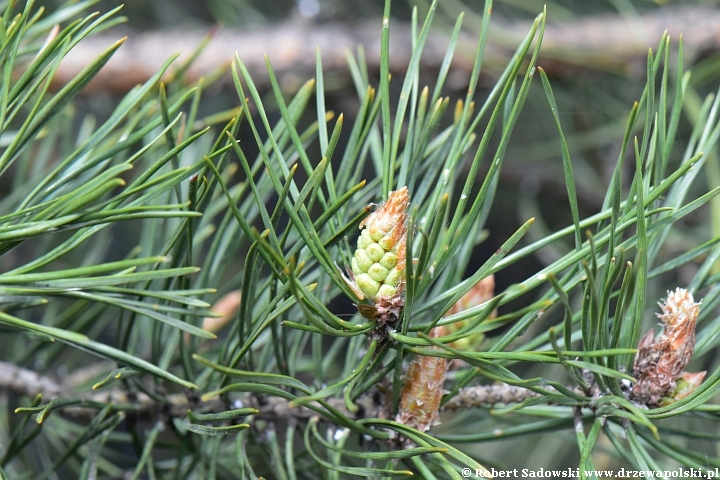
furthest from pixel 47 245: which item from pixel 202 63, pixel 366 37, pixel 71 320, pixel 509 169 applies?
pixel 509 169

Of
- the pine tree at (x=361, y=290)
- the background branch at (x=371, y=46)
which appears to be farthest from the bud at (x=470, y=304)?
the background branch at (x=371, y=46)

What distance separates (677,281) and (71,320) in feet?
2.08

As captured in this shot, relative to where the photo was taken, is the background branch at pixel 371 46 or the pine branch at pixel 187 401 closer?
the pine branch at pixel 187 401

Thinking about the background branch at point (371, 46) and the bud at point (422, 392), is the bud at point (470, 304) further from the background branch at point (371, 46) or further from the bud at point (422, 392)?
the background branch at point (371, 46)

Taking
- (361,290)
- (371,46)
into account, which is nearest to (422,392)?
(361,290)

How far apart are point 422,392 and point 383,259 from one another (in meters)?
0.07

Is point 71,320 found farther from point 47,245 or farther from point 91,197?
point 91,197

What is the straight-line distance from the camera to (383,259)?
0.25 metres

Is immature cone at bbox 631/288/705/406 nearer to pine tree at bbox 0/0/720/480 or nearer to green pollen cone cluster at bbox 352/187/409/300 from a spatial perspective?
pine tree at bbox 0/0/720/480

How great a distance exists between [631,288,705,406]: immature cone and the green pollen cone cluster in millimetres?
118

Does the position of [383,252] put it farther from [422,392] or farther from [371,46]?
[371,46]

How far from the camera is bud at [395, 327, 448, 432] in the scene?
0.92 feet

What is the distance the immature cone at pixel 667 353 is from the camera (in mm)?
267

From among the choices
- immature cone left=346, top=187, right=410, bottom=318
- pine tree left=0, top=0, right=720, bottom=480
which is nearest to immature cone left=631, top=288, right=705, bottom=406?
pine tree left=0, top=0, right=720, bottom=480
